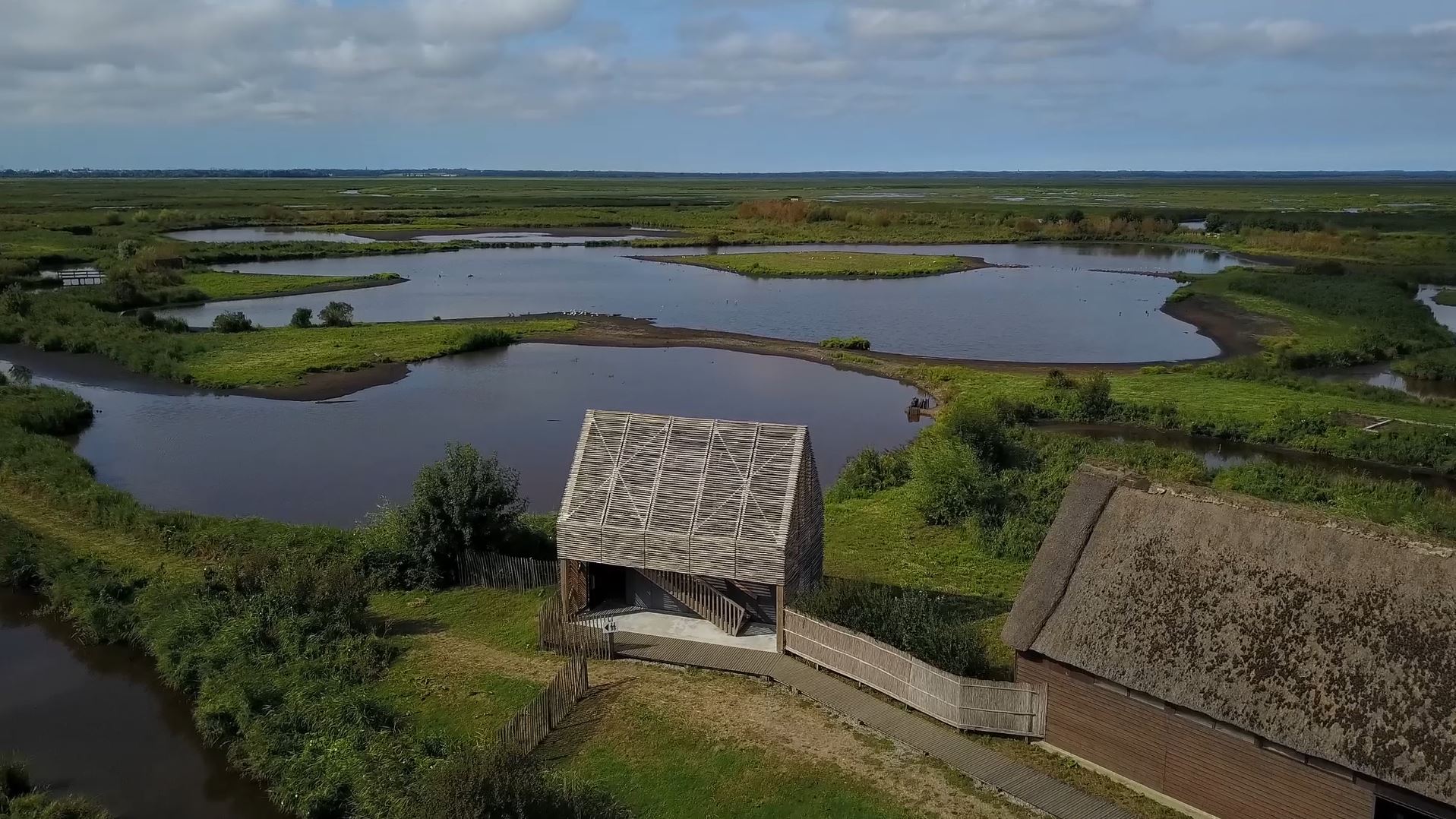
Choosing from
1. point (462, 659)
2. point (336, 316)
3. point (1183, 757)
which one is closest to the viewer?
point (1183, 757)

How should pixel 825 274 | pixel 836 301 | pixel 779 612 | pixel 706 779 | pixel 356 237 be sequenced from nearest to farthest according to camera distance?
pixel 706 779 → pixel 779 612 → pixel 836 301 → pixel 825 274 → pixel 356 237

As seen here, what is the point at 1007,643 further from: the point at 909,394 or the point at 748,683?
the point at 909,394

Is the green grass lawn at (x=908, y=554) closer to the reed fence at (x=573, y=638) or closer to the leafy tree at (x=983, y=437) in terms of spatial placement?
the leafy tree at (x=983, y=437)

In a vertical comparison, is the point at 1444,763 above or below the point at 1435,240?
below

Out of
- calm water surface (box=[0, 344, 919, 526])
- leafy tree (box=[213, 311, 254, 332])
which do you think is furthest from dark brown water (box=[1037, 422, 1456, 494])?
leafy tree (box=[213, 311, 254, 332])

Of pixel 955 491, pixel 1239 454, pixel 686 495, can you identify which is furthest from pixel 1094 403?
pixel 686 495

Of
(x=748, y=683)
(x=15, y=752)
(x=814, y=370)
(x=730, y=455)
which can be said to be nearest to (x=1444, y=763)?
(x=748, y=683)

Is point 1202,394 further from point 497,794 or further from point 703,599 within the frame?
point 497,794

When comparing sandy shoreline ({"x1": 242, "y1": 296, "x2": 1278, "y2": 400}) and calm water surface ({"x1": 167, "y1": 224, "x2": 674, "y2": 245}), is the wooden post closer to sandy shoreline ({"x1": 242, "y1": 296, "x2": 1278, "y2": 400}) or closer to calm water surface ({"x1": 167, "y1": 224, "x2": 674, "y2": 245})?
sandy shoreline ({"x1": 242, "y1": 296, "x2": 1278, "y2": 400})
